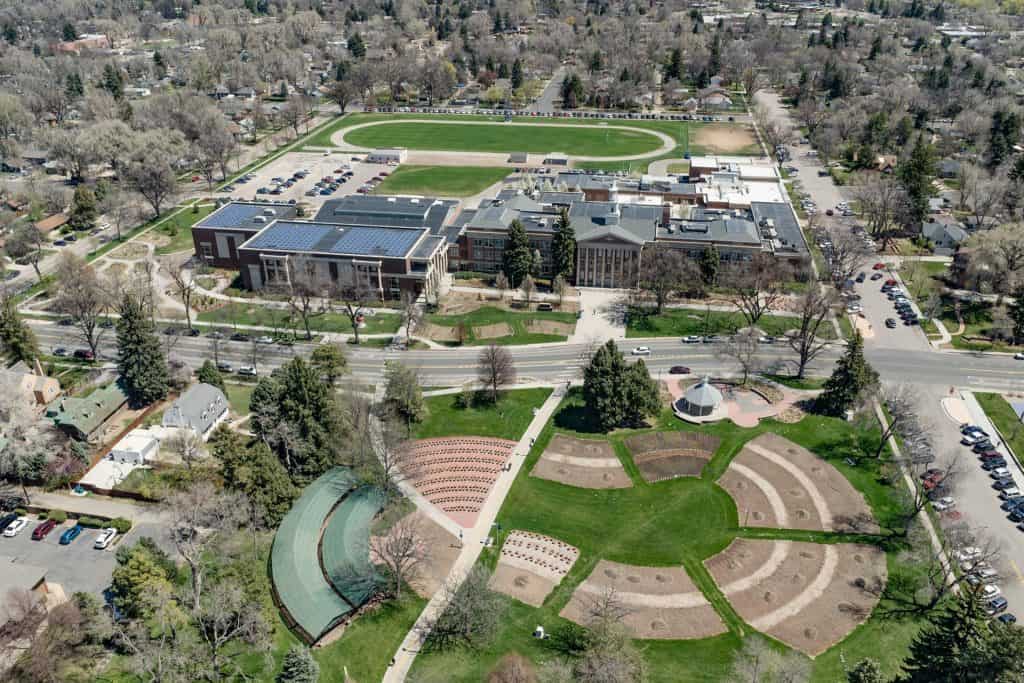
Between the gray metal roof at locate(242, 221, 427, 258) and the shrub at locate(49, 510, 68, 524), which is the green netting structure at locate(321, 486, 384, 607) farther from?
the gray metal roof at locate(242, 221, 427, 258)

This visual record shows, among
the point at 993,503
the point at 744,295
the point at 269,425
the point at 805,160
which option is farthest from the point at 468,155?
the point at 993,503

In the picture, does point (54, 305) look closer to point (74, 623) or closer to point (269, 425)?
point (269, 425)

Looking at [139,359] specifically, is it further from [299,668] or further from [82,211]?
[82,211]

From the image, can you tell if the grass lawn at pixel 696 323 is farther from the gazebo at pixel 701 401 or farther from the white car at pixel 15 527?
the white car at pixel 15 527

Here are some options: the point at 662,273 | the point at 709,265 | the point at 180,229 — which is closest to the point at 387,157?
the point at 180,229

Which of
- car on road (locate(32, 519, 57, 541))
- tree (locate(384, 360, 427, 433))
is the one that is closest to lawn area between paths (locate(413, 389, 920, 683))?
tree (locate(384, 360, 427, 433))
